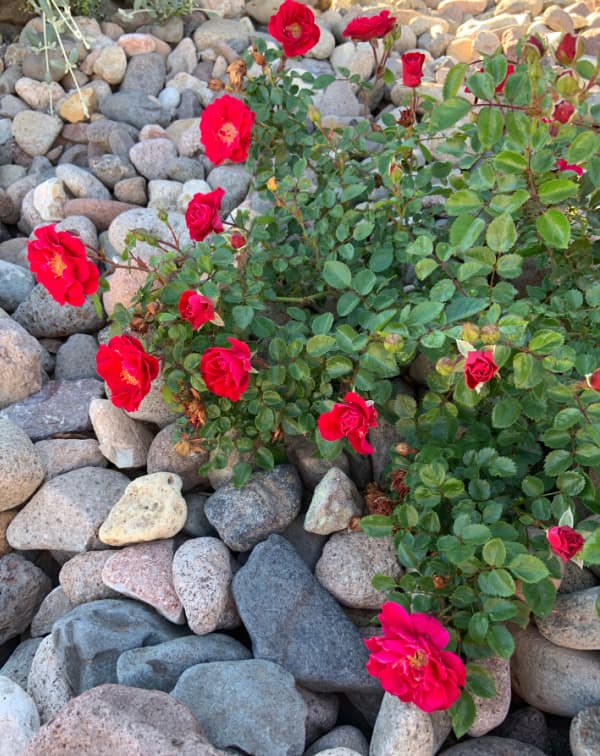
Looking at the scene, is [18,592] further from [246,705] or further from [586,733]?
[586,733]

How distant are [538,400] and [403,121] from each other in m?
0.96

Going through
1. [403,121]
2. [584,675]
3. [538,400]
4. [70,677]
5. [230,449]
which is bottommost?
[584,675]

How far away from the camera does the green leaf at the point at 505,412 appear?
1.52 metres

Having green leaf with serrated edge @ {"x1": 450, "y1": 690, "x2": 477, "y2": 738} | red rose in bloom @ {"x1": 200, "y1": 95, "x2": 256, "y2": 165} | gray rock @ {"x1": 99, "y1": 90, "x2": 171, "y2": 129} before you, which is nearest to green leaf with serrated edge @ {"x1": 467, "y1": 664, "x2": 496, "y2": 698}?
green leaf with serrated edge @ {"x1": 450, "y1": 690, "x2": 477, "y2": 738}

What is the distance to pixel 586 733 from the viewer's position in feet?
4.92

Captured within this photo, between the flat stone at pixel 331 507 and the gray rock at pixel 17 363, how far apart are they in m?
0.90

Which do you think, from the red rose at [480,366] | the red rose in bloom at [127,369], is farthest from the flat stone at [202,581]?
the red rose at [480,366]

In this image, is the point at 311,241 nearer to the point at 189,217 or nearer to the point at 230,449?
the point at 189,217

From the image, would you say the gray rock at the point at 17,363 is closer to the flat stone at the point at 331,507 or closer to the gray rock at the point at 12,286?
the gray rock at the point at 12,286

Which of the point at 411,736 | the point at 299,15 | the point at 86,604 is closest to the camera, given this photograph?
the point at 411,736

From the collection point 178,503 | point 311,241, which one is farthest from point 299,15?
point 178,503

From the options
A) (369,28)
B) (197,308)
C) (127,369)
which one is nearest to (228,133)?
(369,28)

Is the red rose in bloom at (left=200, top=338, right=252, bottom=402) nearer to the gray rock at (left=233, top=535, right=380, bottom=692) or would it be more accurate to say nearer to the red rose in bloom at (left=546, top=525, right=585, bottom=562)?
the gray rock at (left=233, top=535, right=380, bottom=692)

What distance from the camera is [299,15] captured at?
205 cm
